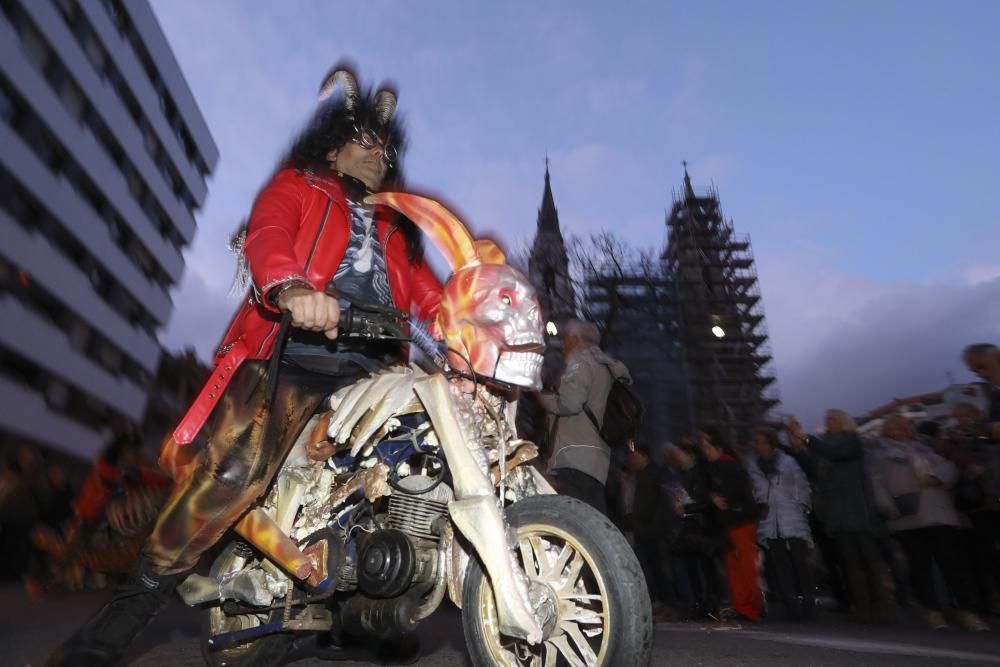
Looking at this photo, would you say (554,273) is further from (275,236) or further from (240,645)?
(275,236)

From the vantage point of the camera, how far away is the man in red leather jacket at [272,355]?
239 cm

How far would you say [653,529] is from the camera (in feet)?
22.6

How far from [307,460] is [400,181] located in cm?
127

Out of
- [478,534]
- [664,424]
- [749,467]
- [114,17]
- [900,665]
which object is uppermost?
[114,17]

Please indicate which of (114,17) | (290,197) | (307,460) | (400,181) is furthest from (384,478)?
(114,17)

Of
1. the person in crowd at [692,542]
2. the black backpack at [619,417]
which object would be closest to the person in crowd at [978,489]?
the person in crowd at [692,542]

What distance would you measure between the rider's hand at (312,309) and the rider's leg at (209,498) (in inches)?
22.1

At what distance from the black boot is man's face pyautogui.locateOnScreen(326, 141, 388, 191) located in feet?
5.58

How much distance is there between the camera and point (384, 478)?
243cm

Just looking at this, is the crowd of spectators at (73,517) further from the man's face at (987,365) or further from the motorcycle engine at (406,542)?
the man's face at (987,365)

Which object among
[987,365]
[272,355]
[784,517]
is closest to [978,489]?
[987,365]

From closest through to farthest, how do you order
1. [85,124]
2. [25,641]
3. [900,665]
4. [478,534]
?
[478,534] < [900,665] < [25,641] < [85,124]

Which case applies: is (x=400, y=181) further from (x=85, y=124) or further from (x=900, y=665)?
(x=85, y=124)

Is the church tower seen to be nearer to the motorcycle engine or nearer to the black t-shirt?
the black t-shirt
